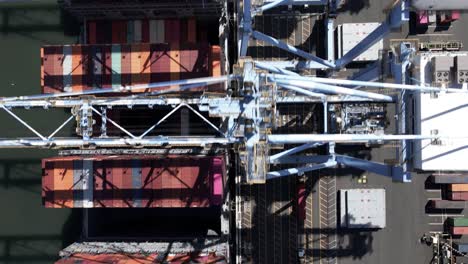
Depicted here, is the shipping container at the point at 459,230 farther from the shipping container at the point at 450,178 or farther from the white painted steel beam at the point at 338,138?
the white painted steel beam at the point at 338,138

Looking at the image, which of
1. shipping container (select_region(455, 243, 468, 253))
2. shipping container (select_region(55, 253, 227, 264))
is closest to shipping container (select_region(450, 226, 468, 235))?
shipping container (select_region(455, 243, 468, 253))

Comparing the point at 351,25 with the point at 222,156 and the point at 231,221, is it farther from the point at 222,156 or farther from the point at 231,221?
the point at 231,221

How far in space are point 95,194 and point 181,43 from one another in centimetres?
1569

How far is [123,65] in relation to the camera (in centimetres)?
3997

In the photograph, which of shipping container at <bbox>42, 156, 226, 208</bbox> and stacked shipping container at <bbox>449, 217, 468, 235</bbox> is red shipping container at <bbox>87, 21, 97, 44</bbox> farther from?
stacked shipping container at <bbox>449, 217, 468, 235</bbox>

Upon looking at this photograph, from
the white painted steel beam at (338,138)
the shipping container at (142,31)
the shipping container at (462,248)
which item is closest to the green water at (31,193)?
the shipping container at (142,31)

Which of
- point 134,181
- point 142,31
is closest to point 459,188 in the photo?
point 134,181

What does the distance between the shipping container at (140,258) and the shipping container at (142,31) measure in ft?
66.4

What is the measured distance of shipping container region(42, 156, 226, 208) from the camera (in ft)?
126

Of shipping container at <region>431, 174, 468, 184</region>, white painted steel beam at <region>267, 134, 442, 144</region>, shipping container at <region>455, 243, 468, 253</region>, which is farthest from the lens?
shipping container at <region>455, 243, 468, 253</region>

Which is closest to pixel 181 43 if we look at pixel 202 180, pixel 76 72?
pixel 76 72

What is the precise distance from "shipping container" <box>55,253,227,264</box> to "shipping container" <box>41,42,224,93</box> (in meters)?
15.2

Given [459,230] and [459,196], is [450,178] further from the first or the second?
[459,230]

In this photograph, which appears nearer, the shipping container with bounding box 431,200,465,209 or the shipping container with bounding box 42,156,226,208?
the shipping container with bounding box 42,156,226,208
